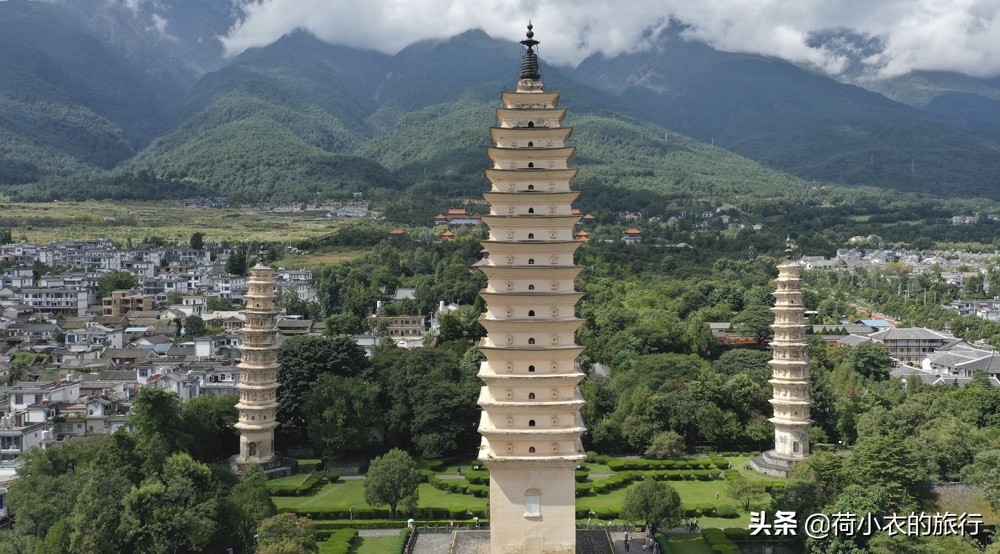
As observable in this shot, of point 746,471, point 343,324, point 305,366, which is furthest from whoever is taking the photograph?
point 343,324

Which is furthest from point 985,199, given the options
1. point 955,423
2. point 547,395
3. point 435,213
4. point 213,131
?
point 547,395

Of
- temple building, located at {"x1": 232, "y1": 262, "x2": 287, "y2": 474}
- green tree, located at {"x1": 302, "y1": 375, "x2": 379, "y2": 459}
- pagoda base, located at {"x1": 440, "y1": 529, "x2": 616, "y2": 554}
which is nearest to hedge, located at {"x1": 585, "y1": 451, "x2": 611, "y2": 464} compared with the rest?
green tree, located at {"x1": 302, "y1": 375, "x2": 379, "y2": 459}

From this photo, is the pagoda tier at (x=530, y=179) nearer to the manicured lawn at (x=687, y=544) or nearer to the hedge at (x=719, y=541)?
the manicured lawn at (x=687, y=544)

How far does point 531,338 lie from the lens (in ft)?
96.9

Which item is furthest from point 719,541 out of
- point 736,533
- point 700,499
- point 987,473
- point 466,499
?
point 466,499

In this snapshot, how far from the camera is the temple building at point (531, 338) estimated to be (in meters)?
29.0

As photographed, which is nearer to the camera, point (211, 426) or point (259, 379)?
point (211, 426)

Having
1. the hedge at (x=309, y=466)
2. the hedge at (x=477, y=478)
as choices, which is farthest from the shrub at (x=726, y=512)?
the hedge at (x=309, y=466)

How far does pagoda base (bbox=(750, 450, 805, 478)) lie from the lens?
40.9 m

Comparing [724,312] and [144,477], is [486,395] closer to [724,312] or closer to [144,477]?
[144,477]

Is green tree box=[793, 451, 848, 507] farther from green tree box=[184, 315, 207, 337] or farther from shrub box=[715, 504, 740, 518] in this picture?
green tree box=[184, 315, 207, 337]

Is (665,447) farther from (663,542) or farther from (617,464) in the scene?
(663,542)

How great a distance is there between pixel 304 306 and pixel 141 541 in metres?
45.6

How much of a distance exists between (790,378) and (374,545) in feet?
66.0
